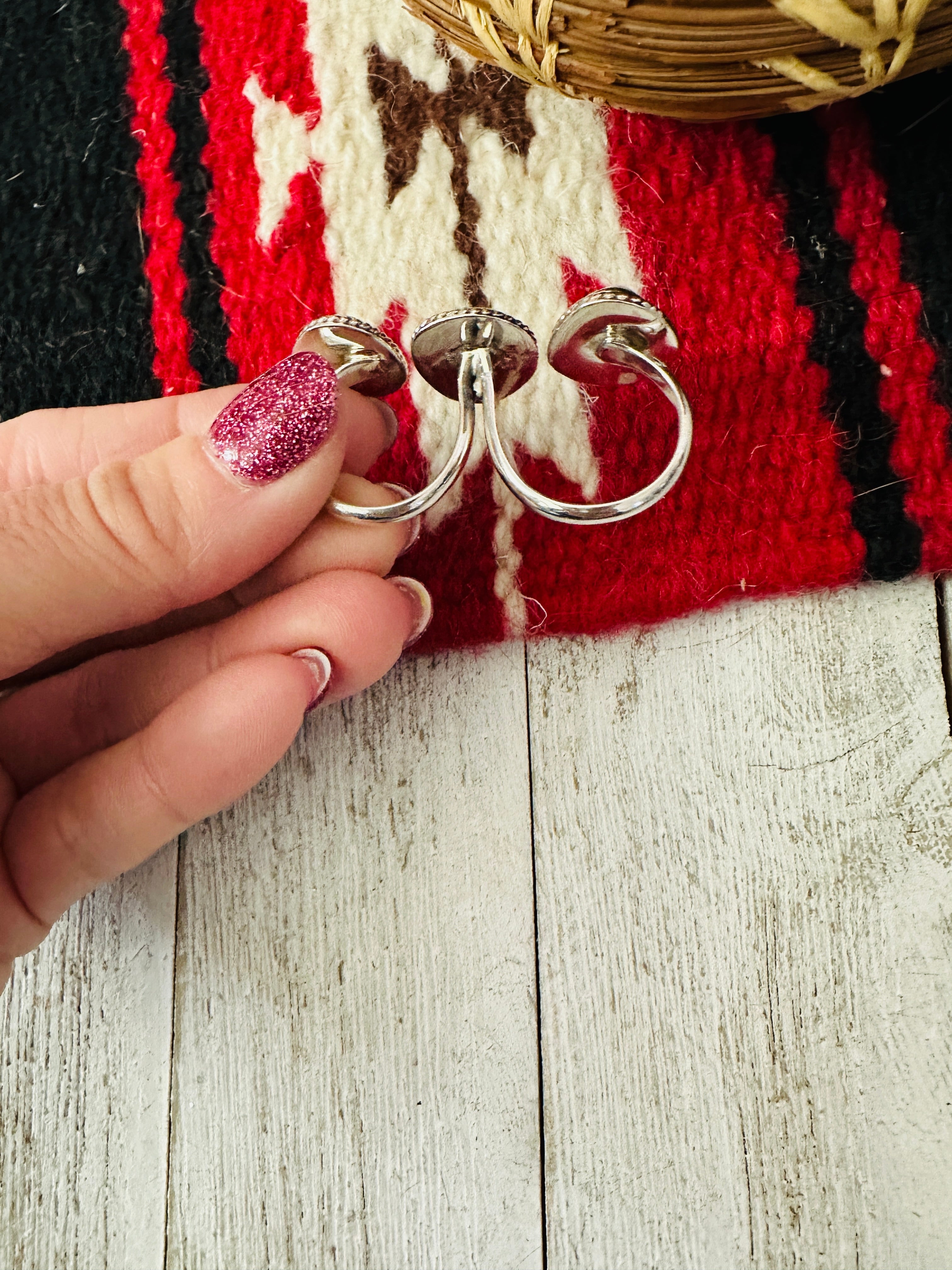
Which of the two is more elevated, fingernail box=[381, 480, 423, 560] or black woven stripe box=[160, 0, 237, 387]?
black woven stripe box=[160, 0, 237, 387]

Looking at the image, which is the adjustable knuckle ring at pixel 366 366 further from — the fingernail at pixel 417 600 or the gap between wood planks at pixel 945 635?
the gap between wood planks at pixel 945 635

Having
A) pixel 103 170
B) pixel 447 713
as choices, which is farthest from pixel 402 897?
pixel 103 170

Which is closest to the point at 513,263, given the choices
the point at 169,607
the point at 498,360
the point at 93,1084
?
the point at 498,360

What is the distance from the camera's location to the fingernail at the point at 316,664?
35cm

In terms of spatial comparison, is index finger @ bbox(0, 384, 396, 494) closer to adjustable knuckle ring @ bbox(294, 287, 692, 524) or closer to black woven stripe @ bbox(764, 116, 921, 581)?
adjustable knuckle ring @ bbox(294, 287, 692, 524)

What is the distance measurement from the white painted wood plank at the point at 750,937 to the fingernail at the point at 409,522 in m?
0.06

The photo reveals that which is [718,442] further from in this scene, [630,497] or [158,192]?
[158,192]

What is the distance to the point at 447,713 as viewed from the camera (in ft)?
1.33

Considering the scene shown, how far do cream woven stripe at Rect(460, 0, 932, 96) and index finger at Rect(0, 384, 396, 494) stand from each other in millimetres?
115

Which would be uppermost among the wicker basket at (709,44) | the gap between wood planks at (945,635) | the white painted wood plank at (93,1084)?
the wicker basket at (709,44)

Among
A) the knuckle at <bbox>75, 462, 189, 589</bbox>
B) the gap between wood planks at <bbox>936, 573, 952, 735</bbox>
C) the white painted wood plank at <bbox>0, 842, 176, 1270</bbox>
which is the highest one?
the knuckle at <bbox>75, 462, 189, 589</bbox>

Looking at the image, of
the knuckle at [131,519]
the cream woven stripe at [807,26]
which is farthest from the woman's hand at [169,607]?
the cream woven stripe at [807,26]

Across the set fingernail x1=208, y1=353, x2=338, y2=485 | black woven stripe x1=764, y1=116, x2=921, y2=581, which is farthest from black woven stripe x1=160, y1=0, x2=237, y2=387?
black woven stripe x1=764, y1=116, x2=921, y2=581

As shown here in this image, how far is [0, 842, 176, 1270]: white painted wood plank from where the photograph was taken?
1.30 ft
